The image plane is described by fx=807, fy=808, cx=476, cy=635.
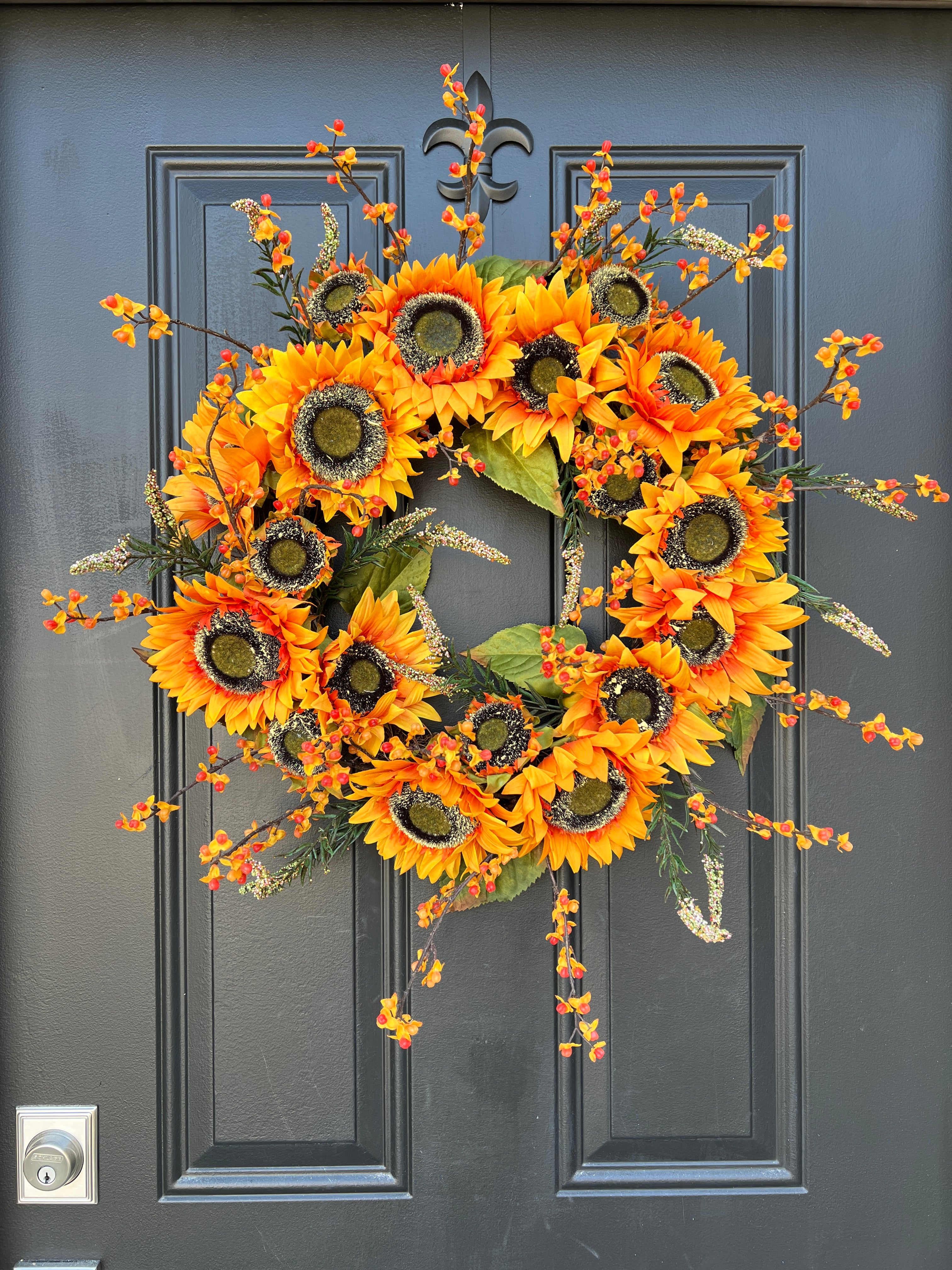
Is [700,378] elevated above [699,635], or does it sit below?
above

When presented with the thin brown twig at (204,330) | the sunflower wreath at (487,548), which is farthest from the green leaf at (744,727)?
the thin brown twig at (204,330)

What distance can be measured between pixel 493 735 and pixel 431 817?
0.12 metres

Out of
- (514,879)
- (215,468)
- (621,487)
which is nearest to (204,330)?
(215,468)

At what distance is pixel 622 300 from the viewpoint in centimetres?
88

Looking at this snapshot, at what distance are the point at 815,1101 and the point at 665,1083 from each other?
202mm

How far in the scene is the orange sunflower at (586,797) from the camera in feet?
2.79

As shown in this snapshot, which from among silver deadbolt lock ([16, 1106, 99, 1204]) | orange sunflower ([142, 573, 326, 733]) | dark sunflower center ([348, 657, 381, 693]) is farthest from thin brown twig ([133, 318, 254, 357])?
silver deadbolt lock ([16, 1106, 99, 1204])

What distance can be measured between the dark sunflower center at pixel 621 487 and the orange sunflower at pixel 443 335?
162 millimetres

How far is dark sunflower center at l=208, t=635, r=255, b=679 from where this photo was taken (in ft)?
2.82

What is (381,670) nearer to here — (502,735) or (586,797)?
(502,735)

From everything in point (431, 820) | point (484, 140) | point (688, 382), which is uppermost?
point (484, 140)

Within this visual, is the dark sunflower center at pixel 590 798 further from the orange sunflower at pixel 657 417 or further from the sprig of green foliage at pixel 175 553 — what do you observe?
the sprig of green foliage at pixel 175 553

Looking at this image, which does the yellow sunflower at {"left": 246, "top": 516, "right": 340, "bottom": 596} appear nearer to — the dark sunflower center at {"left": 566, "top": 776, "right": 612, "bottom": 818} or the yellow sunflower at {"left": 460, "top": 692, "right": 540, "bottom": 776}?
the yellow sunflower at {"left": 460, "top": 692, "right": 540, "bottom": 776}

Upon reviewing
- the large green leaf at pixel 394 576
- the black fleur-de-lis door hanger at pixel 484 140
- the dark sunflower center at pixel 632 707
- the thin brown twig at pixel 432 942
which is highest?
the black fleur-de-lis door hanger at pixel 484 140
